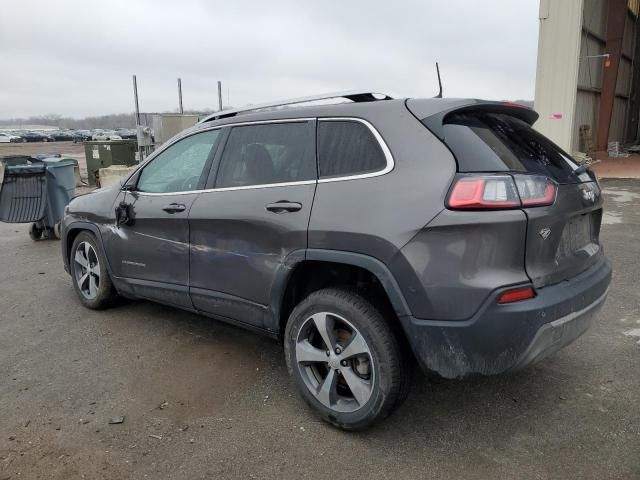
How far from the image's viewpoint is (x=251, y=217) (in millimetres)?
3166

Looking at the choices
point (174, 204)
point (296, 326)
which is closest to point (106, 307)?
point (174, 204)

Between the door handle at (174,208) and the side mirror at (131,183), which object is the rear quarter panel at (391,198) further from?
the side mirror at (131,183)

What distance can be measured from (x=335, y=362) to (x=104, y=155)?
1403 cm

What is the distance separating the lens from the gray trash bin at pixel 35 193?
779 centimetres

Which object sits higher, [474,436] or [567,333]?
[567,333]

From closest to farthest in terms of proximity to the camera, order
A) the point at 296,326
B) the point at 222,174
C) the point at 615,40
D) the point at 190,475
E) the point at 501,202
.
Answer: the point at 501,202 < the point at 190,475 < the point at 296,326 < the point at 222,174 < the point at 615,40

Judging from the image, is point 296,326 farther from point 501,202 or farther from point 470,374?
point 501,202

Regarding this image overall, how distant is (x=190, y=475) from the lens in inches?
100

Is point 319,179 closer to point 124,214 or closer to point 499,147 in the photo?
point 499,147

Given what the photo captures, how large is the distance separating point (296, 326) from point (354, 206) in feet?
2.56

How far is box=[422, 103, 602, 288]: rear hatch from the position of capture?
2.46m

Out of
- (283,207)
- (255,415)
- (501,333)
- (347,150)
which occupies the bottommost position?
(255,415)

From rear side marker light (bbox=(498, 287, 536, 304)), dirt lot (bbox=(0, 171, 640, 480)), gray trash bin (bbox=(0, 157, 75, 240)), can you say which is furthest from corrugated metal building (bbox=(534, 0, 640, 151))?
rear side marker light (bbox=(498, 287, 536, 304))

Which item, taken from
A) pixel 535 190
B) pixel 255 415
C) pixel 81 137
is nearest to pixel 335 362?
pixel 255 415
